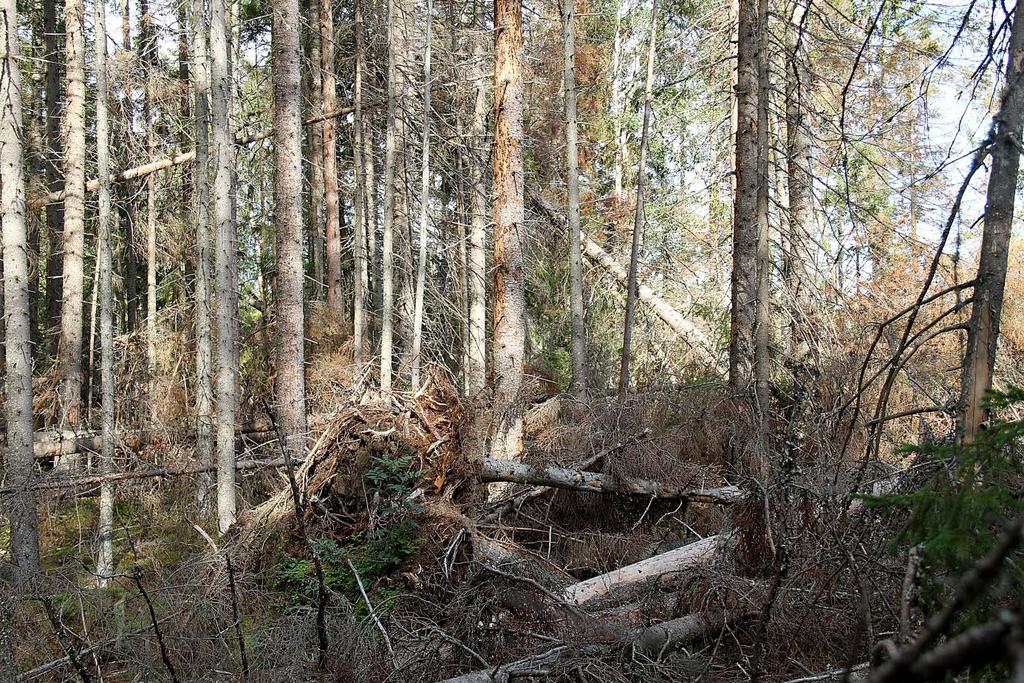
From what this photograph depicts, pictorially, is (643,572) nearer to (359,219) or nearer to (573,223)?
(573,223)

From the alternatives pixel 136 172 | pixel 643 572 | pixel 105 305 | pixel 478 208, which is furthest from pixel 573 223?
pixel 136 172

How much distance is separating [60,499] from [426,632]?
615 cm

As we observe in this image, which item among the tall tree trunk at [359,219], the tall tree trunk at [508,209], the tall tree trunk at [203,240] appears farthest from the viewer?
the tall tree trunk at [359,219]

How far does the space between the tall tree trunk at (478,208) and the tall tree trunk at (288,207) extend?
15.1 feet

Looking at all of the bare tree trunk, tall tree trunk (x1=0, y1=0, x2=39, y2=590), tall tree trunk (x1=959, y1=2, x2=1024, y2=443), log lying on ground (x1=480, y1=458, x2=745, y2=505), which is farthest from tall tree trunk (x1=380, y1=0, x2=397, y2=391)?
tall tree trunk (x1=959, y1=2, x2=1024, y2=443)

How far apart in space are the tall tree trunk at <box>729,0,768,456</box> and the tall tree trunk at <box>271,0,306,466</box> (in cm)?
577

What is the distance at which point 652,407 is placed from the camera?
33.9ft

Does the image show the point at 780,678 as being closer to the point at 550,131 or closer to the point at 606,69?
the point at 550,131

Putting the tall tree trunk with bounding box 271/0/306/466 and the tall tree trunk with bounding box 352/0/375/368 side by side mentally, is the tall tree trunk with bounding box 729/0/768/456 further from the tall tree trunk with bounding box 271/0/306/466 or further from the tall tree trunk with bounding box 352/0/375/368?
the tall tree trunk with bounding box 352/0/375/368

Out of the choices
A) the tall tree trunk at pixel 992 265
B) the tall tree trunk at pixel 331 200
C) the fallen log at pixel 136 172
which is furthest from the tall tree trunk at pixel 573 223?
the tall tree trunk at pixel 992 265

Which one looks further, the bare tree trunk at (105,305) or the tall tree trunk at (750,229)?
the tall tree trunk at (750,229)

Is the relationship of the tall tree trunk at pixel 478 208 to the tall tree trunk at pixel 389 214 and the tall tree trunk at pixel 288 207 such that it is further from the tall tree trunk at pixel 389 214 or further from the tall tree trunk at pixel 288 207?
the tall tree trunk at pixel 288 207

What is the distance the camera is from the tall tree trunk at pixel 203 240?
9.79m

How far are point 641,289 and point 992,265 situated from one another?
11.6 meters
